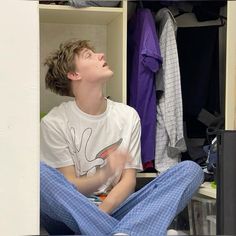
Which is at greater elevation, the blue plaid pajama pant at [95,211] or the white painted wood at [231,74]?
the white painted wood at [231,74]

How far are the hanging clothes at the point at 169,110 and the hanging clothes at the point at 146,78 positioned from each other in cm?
3

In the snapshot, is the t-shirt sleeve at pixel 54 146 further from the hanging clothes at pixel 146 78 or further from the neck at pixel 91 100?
the hanging clothes at pixel 146 78

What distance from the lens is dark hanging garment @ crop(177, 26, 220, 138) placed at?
2.08 m

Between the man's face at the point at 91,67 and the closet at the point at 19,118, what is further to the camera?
the man's face at the point at 91,67

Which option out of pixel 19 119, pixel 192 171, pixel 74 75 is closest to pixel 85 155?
pixel 74 75

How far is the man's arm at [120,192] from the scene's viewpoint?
164 centimetres

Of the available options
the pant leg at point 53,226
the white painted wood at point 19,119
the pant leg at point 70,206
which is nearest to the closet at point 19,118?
the white painted wood at point 19,119

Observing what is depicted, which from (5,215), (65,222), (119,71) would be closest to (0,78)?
(5,215)

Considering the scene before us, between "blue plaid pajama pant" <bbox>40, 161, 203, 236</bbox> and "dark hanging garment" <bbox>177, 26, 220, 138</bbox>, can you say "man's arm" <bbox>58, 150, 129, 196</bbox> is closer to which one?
"blue plaid pajama pant" <bbox>40, 161, 203, 236</bbox>

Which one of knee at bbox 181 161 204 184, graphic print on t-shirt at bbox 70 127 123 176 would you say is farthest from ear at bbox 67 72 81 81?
knee at bbox 181 161 204 184

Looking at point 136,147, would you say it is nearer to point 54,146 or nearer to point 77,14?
point 54,146

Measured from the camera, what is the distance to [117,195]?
168 cm

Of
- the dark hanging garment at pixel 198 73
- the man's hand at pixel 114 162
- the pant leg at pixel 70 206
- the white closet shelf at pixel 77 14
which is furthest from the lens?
the dark hanging garment at pixel 198 73

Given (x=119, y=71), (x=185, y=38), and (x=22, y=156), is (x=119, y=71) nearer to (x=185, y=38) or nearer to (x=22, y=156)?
(x=185, y=38)
